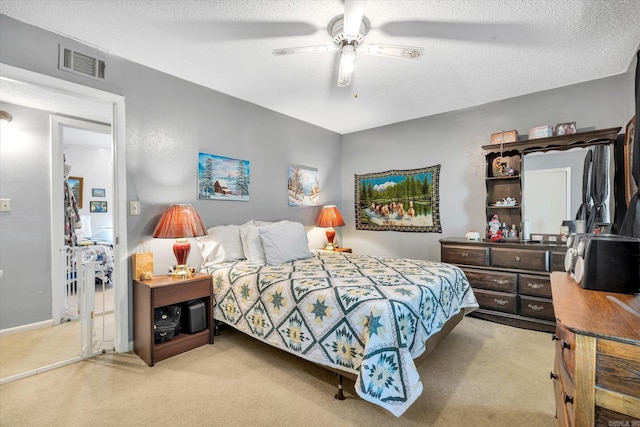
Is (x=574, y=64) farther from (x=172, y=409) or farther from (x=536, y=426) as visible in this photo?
(x=172, y=409)

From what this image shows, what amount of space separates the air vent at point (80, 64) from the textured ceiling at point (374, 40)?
12 centimetres

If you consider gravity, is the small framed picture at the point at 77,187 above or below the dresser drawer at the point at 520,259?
above

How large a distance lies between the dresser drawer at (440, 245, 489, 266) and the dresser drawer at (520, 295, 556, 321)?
1.67 ft

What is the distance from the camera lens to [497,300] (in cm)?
318

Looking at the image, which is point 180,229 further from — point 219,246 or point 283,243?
point 283,243

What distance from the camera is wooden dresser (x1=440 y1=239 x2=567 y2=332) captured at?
293 centimetres

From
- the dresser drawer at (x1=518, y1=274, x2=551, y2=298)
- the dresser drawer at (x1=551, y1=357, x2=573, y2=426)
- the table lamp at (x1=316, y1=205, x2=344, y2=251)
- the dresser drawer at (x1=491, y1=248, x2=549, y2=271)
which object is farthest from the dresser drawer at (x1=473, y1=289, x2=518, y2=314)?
the table lamp at (x1=316, y1=205, x2=344, y2=251)

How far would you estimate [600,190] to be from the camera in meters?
2.90

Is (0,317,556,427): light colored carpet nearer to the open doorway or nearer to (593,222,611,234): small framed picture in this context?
the open doorway

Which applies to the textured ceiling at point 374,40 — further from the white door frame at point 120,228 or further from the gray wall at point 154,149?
the white door frame at point 120,228

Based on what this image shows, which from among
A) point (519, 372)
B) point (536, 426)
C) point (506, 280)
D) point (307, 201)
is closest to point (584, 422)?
point (536, 426)

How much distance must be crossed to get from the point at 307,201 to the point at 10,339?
11.5 ft

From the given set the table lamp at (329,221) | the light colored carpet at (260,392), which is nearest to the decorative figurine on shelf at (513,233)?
the light colored carpet at (260,392)

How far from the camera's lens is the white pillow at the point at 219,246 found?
9.96 feet
